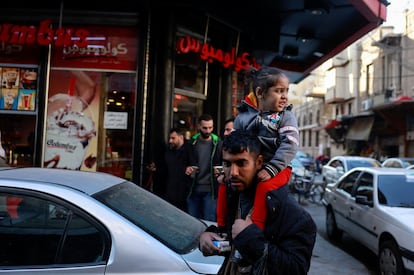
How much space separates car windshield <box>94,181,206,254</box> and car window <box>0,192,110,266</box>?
22 cm

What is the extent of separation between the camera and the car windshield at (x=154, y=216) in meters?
2.58

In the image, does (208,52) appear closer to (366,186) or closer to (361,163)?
(366,186)

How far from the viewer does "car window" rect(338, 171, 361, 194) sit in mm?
7312

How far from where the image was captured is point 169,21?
290 inches

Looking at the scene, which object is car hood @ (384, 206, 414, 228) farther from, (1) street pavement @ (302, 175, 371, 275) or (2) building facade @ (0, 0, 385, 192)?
(2) building facade @ (0, 0, 385, 192)

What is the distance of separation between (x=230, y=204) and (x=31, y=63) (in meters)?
6.86

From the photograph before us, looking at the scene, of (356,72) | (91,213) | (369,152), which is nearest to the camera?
(91,213)

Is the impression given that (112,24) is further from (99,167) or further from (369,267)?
(369,267)

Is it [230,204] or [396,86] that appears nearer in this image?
[230,204]

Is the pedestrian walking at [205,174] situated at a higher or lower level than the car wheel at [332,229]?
higher

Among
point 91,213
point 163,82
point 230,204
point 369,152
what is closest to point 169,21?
point 163,82

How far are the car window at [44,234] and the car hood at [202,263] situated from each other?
47 centimetres

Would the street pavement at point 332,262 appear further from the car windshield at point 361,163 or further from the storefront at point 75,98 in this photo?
the car windshield at point 361,163

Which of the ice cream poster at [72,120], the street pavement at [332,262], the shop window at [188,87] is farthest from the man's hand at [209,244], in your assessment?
the ice cream poster at [72,120]
